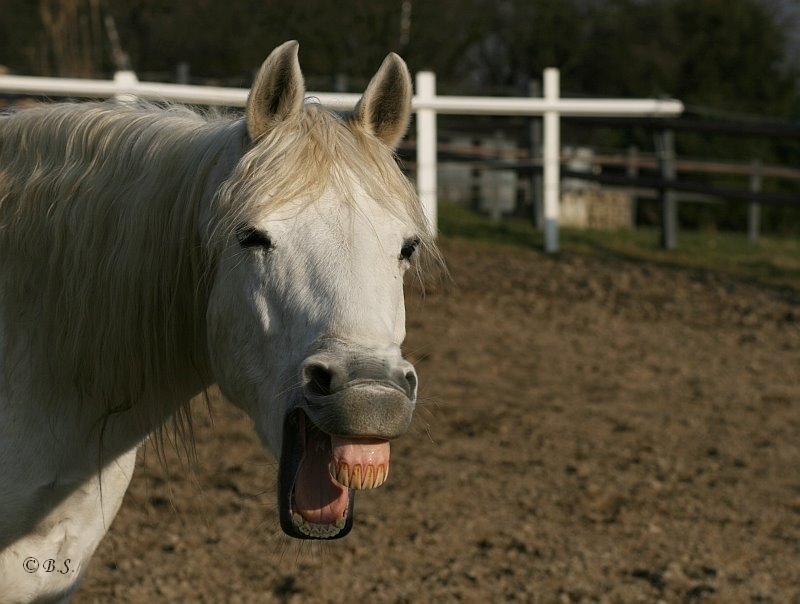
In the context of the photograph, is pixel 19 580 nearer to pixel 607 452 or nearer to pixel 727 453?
pixel 607 452

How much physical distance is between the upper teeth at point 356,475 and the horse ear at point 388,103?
31.0 inches

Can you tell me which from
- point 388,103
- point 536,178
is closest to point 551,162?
point 536,178

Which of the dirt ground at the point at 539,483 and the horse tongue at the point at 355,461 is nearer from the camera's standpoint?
the horse tongue at the point at 355,461

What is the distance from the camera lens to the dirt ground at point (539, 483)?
3787 millimetres

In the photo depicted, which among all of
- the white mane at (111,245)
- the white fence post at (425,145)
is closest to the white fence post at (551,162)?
the white fence post at (425,145)

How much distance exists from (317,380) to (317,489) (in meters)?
0.25

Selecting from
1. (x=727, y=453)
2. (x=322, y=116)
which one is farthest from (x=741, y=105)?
(x=322, y=116)

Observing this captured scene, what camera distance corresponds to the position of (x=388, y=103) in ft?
7.48

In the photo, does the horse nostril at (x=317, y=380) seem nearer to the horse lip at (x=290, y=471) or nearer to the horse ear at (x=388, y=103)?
the horse lip at (x=290, y=471)

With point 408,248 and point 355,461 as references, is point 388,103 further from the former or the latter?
point 355,461

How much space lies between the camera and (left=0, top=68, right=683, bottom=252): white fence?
7773mm

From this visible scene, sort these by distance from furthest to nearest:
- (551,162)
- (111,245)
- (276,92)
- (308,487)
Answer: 1. (551,162)
2. (111,245)
3. (276,92)
4. (308,487)

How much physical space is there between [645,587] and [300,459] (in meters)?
2.28

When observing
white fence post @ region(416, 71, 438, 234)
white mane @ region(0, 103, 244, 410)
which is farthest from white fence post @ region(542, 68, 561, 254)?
white mane @ region(0, 103, 244, 410)
